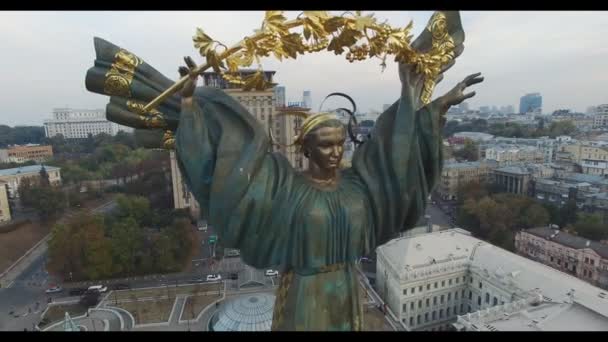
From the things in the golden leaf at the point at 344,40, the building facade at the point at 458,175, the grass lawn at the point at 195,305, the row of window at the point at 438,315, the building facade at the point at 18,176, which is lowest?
the row of window at the point at 438,315

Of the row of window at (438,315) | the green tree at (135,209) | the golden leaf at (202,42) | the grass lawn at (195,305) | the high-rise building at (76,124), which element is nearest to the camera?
the golden leaf at (202,42)

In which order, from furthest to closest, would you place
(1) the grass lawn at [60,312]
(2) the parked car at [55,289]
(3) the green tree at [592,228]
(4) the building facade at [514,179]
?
(4) the building facade at [514,179], (3) the green tree at [592,228], (2) the parked car at [55,289], (1) the grass lawn at [60,312]

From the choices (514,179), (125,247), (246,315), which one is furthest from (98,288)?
(514,179)

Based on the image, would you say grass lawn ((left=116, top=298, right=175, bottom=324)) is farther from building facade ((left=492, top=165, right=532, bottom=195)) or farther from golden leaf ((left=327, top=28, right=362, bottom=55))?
building facade ((left=492, top=165, right=532, bottom=195))

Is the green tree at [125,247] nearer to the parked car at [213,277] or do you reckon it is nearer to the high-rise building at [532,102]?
the parked car at [213,277]

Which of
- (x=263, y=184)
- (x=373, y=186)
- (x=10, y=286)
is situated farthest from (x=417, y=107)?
(x=10, y=286)

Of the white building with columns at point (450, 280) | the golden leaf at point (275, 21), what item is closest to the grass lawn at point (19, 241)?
the white building with columns at point (450, 280)
